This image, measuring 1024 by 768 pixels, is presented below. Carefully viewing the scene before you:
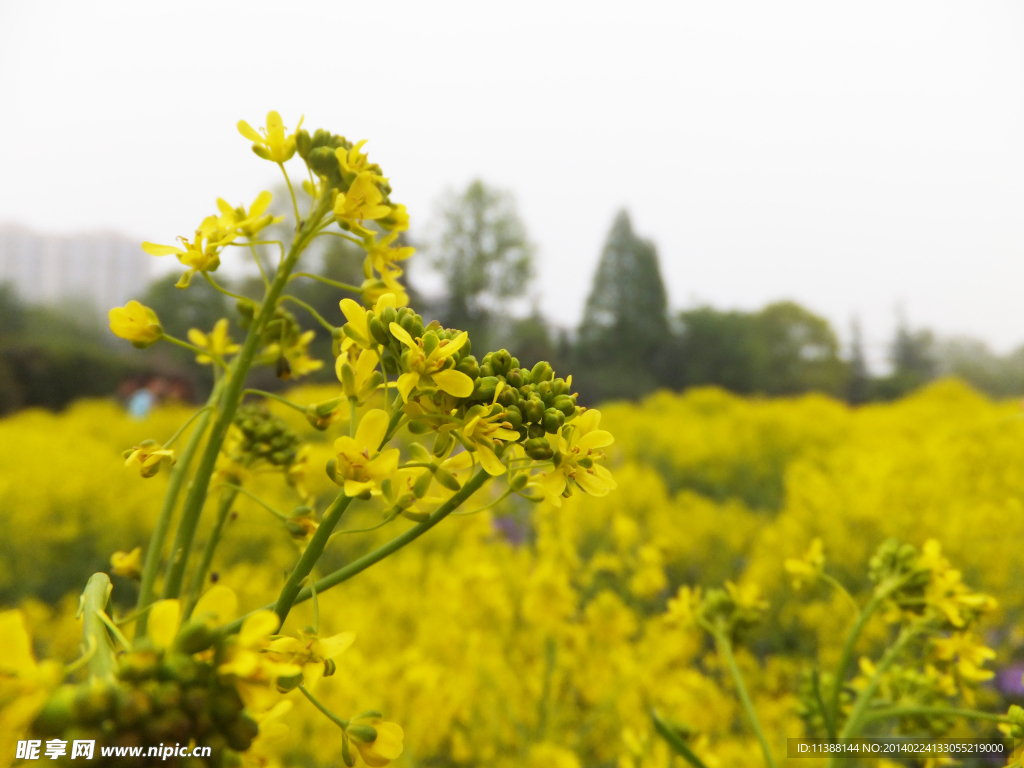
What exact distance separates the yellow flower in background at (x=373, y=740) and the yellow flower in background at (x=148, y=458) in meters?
0.26

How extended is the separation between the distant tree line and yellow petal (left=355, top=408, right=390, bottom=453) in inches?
233

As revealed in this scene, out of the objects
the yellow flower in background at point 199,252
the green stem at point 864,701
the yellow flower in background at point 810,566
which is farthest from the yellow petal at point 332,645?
the yellow flower in background at point 810,566

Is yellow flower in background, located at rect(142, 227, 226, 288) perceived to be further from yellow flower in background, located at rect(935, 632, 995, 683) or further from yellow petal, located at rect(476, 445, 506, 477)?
yellow flower in background, located at rect(935, 632, 995, 683)

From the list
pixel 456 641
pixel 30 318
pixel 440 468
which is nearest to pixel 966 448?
pixel 456 641

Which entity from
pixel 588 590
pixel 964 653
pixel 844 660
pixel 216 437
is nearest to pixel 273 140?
pixel 216 437

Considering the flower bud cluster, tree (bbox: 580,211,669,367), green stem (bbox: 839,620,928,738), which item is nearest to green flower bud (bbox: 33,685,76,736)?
the flower bud cluster

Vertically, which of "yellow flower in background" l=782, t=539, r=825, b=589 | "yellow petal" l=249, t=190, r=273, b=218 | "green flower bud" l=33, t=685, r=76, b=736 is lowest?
"yellow flower in background" l=782, t=539, r=825, b=589

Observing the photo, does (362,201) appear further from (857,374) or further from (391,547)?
(857,374)

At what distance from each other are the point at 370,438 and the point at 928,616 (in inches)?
28.5

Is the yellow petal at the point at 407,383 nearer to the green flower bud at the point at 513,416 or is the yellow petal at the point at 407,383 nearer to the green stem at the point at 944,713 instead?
the green flower bud at the point at 513,416

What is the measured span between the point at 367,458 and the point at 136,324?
284 millimetres

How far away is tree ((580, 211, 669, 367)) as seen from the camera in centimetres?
888

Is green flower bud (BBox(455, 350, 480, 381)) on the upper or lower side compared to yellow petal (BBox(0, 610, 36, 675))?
upper

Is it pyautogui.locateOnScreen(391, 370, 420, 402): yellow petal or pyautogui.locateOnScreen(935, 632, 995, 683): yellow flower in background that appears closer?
pyautogui.locateOnScreen(391, 370, 420, 402): yellow petal
